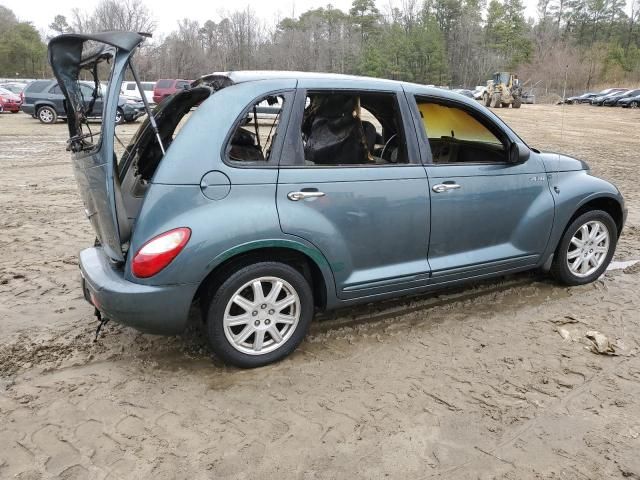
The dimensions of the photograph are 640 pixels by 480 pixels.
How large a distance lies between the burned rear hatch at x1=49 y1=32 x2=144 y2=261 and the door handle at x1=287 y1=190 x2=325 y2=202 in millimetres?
962

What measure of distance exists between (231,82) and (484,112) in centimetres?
196

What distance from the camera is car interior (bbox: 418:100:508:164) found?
4328 millimetres

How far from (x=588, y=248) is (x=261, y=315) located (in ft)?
10.2

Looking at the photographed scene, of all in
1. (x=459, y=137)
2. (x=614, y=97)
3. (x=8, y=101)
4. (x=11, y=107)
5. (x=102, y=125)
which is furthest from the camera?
(x=614, y=97)

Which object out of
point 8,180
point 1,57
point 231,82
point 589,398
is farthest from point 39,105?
point 1,57

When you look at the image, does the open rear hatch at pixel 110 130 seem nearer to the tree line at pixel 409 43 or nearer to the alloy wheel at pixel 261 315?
the alloy wheel at pixel 261 315

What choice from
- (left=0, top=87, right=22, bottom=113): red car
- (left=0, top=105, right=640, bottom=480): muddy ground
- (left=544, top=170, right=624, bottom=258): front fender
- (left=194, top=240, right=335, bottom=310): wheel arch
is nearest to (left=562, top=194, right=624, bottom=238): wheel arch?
(left=544, top=170, right=624, bottom=258): front fender

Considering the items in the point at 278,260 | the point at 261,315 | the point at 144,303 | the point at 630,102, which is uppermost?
the point at 630,102

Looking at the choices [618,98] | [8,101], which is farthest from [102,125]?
[618,98]

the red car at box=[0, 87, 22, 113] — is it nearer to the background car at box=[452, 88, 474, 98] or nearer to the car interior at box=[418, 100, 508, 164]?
the background car at box=[452, 88, 474, 98]

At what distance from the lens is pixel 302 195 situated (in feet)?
10.9

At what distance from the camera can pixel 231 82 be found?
3.46m

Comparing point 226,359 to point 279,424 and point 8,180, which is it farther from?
point 8,180

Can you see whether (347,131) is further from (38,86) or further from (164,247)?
(38,86)
